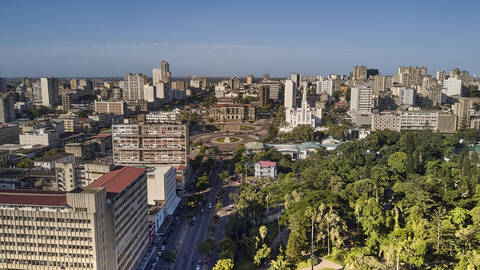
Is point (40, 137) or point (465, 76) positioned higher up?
point (465, 76)

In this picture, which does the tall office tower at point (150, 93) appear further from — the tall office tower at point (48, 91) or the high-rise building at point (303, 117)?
the high-rise building at point (303, 117)

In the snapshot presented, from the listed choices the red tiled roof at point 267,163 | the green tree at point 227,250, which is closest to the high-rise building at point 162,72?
the red tiled roof at point 267,163

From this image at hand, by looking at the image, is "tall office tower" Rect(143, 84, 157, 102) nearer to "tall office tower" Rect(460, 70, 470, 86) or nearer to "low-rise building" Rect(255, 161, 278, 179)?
"low-rise building" Rect(255, 161, 278, 179)

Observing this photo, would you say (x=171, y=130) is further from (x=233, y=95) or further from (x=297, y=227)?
(x=233, y=95)

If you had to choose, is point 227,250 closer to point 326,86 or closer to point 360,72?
point 326,86

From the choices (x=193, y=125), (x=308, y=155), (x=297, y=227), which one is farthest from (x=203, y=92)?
(x=297, y=227)

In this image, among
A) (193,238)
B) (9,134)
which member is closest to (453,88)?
(193,238)

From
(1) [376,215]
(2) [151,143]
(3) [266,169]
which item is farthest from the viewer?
(3) [266,169]
